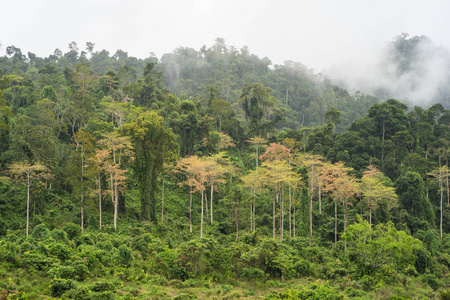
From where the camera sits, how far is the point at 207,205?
34.2 metres

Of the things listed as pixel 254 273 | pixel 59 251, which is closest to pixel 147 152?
pixel 59 251

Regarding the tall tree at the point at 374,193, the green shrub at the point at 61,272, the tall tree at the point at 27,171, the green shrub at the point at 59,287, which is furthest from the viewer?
the tall tree at the point at 374,193

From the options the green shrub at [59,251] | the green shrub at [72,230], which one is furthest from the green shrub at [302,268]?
the green shrub at [72,230]

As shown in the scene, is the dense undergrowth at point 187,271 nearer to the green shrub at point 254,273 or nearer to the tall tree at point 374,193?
the green shrub at point 254,273

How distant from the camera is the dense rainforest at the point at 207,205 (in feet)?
55.4

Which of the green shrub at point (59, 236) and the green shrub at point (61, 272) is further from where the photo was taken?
the green shrub at point (59, 236)

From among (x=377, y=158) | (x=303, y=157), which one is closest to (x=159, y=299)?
(x=303, y=157)

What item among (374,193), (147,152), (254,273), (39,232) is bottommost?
(254,273)

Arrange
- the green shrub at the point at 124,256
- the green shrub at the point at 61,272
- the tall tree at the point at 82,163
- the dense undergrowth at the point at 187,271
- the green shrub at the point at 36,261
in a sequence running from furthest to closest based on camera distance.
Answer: the tall tree at the point at 82,163
the green shrub at the point at 124,256
the green shrub at the point at 36,261
the dense undergrowth at the point at 187,271
the green shrub at the point at 61,272

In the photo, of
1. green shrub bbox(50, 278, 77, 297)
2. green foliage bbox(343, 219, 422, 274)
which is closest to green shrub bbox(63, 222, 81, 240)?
green shrub bbox(50, 278, 77, 297)

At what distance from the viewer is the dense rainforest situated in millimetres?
16891

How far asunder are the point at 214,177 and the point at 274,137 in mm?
21373

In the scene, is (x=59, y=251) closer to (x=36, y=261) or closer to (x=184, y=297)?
(x=36, y=261)

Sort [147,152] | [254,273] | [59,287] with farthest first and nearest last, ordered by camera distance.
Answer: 1. [147,152]
2. [254,273]
3. [59,287]
